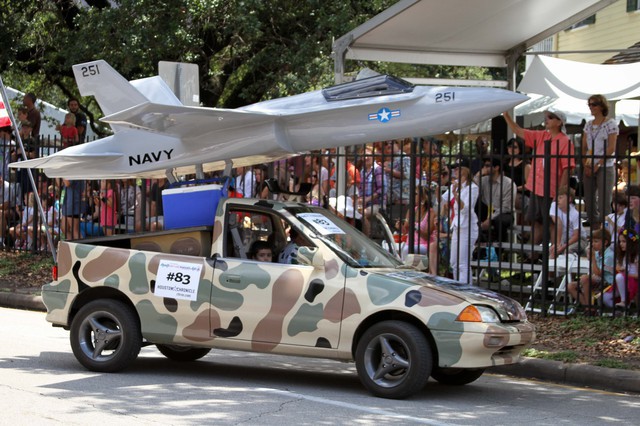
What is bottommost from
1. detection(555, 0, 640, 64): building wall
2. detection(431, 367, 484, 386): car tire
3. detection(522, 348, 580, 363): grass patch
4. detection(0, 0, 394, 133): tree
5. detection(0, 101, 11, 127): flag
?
detection(431, 367, 484, 386): car tire

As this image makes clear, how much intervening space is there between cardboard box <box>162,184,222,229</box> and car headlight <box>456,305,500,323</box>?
276 cm

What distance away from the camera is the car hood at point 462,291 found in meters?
9.02

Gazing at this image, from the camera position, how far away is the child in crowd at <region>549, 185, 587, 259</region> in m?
13.3

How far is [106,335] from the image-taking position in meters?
9.85

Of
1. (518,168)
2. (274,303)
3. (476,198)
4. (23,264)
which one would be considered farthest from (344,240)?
(23,264)

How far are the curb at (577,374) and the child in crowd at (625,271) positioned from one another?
7.26 feet

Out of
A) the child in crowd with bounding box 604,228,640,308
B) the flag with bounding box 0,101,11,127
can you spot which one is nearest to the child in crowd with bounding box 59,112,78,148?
the flag with bounding box 0,101,11,127

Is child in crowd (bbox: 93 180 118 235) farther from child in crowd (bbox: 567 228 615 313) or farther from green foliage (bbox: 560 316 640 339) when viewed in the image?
green foliage (bbox: 560 316 640 339)

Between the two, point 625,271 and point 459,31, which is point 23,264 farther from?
point 625,271

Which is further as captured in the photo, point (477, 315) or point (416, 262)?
point (416, 262)

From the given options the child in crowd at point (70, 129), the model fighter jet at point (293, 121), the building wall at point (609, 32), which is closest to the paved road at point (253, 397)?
the model fighter jet at point (293, 121)

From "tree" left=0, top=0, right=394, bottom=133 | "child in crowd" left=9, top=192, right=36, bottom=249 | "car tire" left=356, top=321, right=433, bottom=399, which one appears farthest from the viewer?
"tree" left=0, top=0, right=394, bottom=133

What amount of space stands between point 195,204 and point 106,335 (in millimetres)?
1535

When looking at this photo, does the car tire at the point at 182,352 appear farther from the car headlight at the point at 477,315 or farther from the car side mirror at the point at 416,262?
the car headlight at the point at 477,315
